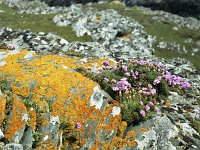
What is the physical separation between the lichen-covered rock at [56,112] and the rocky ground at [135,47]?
0.45ft

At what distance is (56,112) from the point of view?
44.9 feet

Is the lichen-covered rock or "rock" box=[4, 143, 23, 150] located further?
the lichen-covered rock

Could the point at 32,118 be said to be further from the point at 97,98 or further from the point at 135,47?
the point at 135,47

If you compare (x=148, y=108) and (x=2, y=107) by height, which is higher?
(x=2, y=107)

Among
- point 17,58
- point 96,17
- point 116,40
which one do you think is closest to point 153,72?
point 17,58

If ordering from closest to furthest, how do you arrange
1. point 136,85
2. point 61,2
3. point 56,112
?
point 56,112, point 136,85, point 61,2

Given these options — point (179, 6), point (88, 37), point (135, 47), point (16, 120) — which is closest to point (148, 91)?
point (16, 120)

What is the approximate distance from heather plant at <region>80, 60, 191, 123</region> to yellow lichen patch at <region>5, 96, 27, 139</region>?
3.43 metres

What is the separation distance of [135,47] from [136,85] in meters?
24.1

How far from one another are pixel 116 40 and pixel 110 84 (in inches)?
1116

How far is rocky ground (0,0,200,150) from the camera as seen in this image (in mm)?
13733

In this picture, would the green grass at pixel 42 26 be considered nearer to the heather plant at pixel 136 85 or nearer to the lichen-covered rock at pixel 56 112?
the heather plant at pixel 136 85

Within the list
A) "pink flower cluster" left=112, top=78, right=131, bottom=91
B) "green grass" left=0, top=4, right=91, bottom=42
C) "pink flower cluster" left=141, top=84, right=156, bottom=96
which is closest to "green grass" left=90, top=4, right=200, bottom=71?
"green grass" left=0, top=4, right=91, bottom=42

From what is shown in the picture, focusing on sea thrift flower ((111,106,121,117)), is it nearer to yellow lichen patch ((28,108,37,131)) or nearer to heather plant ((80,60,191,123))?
heather plant ((80,60,191,123))
